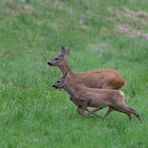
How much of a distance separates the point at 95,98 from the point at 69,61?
21.3 ft

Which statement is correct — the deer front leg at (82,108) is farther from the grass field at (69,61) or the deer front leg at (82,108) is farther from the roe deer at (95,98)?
the grass field at (69,61)

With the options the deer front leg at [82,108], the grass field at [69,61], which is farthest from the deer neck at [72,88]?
the grass field at [69,61]

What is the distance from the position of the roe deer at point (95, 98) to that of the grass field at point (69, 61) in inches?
8.1

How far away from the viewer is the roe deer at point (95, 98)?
11266 mm

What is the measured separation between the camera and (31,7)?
23.5 metres

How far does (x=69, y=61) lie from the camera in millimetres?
17875

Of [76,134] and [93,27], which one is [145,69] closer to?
[93,27]

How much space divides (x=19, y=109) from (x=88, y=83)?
2174mm

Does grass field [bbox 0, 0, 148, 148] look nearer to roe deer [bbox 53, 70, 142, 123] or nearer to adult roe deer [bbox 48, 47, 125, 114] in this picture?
roe deer [bbox 53, 70, 142, 123]

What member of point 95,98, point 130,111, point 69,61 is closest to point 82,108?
point 95,98

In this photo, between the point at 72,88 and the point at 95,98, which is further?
the point at 72,88

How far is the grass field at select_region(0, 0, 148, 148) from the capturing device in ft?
33.0

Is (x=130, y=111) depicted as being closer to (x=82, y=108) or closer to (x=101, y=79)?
(x=82, y=108)

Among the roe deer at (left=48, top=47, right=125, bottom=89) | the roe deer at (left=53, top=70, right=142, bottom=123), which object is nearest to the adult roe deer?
the roe deer at (left=48, top=47, right=125, bottom=89)
